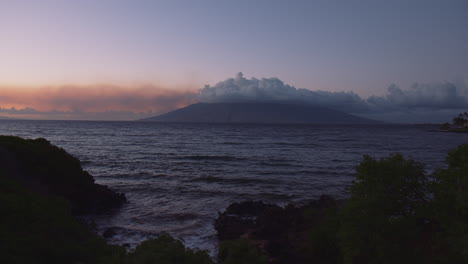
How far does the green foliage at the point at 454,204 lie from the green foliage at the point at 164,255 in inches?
209

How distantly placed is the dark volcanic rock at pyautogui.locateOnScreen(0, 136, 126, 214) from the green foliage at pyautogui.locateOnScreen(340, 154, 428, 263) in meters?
13.4

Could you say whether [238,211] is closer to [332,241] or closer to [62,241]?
[332,241]

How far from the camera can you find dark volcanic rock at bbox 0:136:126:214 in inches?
576

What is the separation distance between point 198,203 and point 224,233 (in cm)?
523

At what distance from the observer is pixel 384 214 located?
716 centimetres

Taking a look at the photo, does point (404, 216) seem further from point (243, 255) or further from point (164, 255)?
point (164, 255)

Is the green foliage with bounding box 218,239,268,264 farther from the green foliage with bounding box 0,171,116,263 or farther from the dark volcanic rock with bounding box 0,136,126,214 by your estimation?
the dark volcanic rock with bounding box 0,136,126,214

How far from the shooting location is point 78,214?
15055mm

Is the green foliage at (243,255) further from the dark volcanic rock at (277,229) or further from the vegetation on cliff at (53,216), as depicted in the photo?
the dark volcanic rock at (277,229)

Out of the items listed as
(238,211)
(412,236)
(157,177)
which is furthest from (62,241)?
(157,177)

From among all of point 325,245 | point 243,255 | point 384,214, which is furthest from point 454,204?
point 243,255

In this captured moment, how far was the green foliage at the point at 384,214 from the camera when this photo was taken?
22.5 ft

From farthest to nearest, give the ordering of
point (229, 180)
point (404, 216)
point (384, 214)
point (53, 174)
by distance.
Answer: point (229, 180), point (53, 174), point (404, 216), point (384, 214)

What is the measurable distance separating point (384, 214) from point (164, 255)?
214 inches
